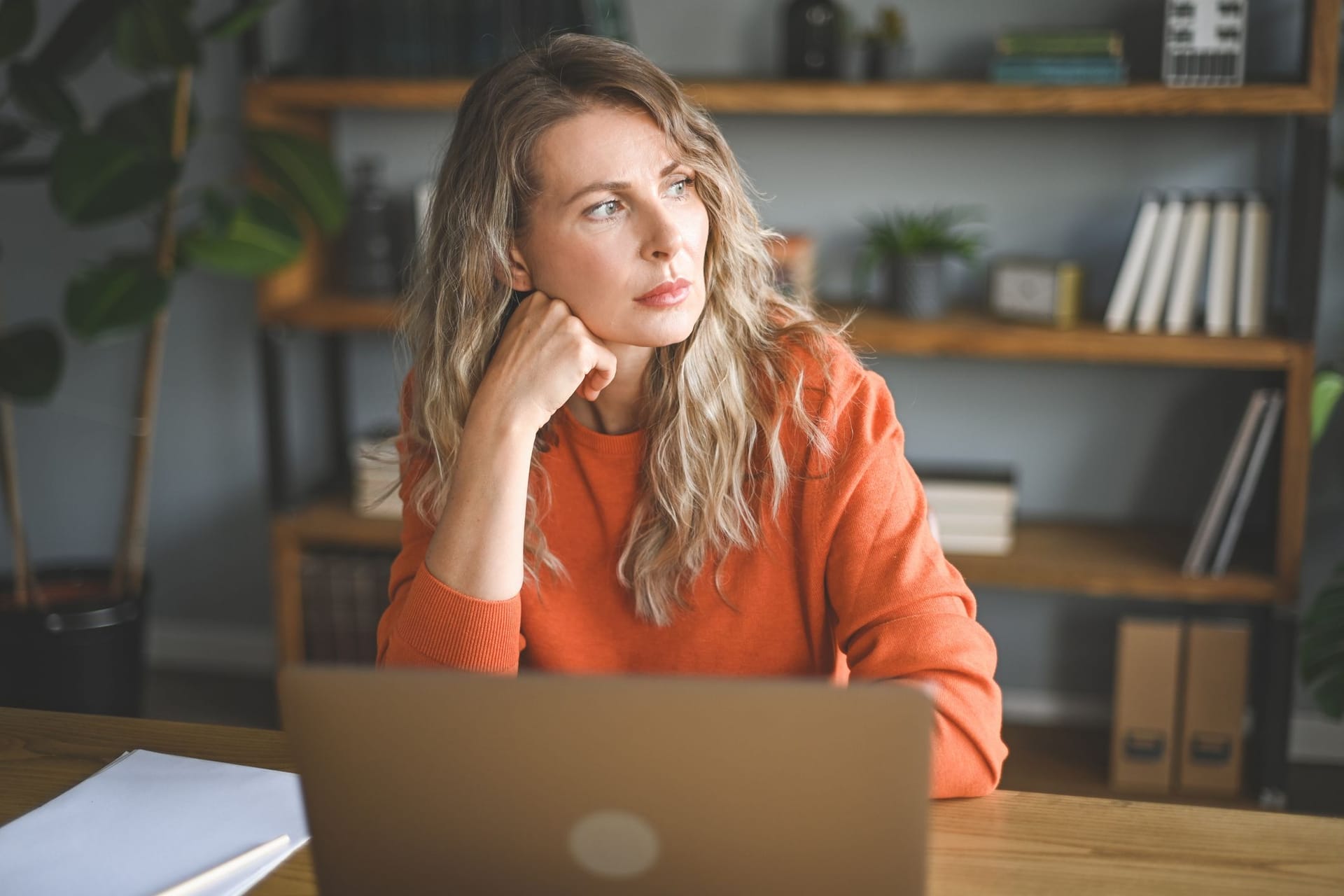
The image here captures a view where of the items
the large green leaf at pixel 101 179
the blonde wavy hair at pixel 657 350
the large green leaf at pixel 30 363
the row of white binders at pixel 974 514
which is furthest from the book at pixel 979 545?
the large green leaf at pixel 30 363

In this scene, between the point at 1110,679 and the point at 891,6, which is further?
the point at 1110,679

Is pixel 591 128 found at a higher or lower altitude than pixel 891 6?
lower

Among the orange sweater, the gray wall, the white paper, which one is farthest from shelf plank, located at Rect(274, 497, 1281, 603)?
the white paper

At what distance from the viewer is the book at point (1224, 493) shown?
7.35 feet

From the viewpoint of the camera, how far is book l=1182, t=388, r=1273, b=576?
2.24m

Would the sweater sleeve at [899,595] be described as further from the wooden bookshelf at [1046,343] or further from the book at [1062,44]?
the book at [1062,44]

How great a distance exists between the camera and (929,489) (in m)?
2.44

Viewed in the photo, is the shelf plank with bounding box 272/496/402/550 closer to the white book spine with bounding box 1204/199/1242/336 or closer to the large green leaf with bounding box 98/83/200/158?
the large green leaf with bounding box 98/83/200/158

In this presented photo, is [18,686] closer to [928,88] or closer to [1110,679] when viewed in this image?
[928,88]

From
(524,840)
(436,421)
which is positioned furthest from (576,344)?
(524,840)

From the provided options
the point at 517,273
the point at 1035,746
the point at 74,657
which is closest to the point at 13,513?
the point at 74,657

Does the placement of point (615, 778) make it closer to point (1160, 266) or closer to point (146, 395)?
point (1160, 266)

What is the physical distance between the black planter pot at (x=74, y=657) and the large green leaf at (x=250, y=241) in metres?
0.75

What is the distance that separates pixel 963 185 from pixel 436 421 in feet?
5.16
